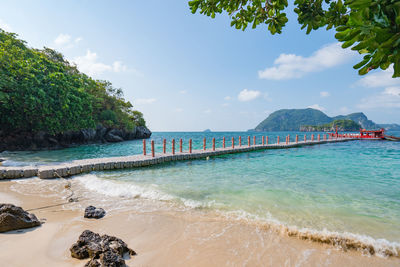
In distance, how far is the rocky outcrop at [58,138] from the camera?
1972 centimetres

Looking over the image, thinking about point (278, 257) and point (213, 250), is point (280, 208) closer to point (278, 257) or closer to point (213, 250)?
point (278, 257)

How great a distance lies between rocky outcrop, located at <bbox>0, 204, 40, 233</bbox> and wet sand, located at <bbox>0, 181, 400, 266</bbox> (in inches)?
5.9

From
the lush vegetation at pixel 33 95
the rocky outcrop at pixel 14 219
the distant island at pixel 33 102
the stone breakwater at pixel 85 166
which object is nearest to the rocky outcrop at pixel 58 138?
the distant island at pixel 33 102

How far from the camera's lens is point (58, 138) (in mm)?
26047

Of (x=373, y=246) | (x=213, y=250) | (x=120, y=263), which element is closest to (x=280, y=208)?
(x=373, y=246)

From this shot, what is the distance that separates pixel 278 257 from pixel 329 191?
16.8 feet

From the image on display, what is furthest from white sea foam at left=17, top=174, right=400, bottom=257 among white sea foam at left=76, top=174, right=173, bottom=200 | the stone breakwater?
the stone breakwater

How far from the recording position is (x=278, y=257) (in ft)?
10.9

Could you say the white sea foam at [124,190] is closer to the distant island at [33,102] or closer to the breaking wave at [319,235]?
the breaking wave at [319,235]

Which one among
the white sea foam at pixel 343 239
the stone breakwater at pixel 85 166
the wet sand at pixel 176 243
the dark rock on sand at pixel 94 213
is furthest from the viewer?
the stone breakwater at pixel 85 166

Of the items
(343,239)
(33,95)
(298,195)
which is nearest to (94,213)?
(343,239)

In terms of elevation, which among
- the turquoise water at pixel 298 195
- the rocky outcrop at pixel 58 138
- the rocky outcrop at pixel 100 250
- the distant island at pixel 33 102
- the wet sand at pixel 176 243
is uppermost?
the distant island at pixel 33 102

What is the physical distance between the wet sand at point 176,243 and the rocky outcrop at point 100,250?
139 mm

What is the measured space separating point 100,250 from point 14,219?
242 cm
